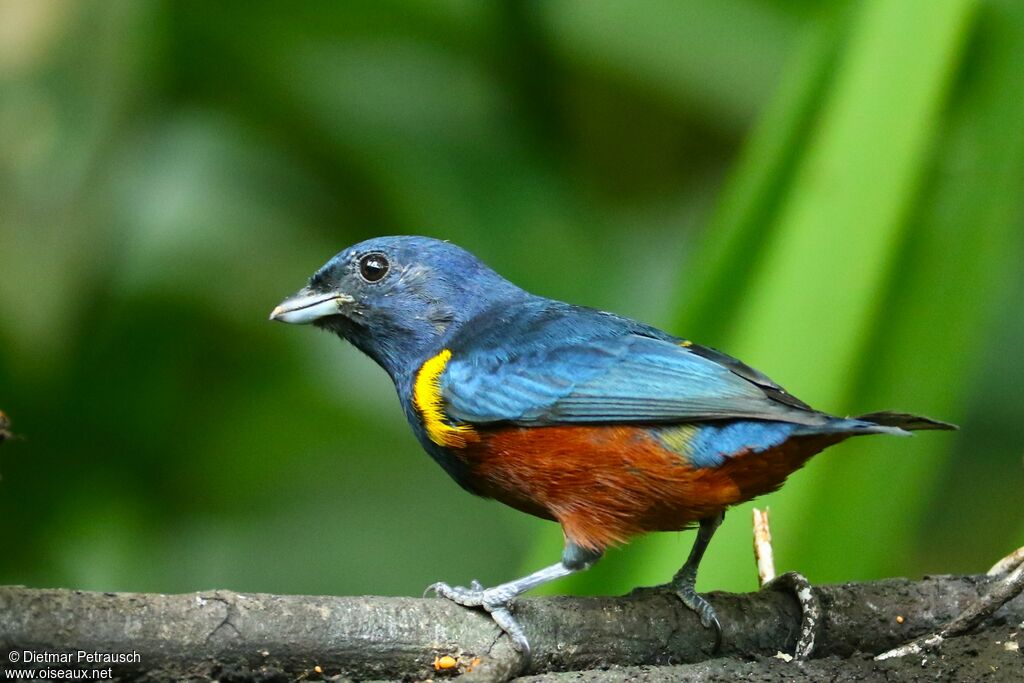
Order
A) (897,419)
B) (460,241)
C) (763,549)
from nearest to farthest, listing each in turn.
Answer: (897,419), (763,549), (460,241)

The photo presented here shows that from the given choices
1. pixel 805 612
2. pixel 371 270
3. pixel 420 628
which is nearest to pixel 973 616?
pixel 805 612

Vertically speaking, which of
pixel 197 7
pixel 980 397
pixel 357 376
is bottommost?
pixel 357 376

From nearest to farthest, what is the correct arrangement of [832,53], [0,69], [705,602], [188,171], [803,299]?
[705,602] → [803,299] → [832,53] → [0,69] → [188,171]

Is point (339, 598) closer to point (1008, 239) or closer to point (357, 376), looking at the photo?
point (1008, 239)

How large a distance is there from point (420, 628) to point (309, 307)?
146cm

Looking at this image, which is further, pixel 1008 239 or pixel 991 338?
pixel 991 338

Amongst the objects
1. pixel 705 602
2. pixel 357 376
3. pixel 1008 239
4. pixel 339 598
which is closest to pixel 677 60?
pixel 1008 239

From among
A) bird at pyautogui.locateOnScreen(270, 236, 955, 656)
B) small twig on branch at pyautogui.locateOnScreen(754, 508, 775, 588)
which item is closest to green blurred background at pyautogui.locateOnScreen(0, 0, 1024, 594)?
small twig on branch at pyautogui.locateOnScreen(754, 508, 775, 588)

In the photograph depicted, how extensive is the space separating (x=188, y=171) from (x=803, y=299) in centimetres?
303

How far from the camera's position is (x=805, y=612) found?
2.99m

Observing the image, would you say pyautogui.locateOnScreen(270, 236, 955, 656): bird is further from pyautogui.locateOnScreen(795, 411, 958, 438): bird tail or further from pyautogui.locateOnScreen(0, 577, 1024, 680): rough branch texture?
pyautogui.locateOnScreen(0, 577, 1024, 680): rough branch texture

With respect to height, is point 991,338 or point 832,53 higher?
point 832,53

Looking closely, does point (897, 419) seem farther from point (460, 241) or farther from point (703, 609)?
point (460, 241)

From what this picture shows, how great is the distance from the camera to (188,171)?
5316 mm
